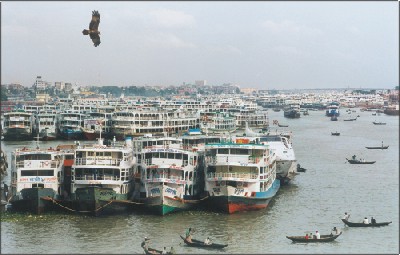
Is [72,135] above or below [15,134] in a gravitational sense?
below

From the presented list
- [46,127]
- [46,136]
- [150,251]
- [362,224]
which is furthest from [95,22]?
[46,127]

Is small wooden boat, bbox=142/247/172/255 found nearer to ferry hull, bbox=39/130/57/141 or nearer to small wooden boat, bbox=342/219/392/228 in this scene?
small wooden boat, bbox=342/219/392/228

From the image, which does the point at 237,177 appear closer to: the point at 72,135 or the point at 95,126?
the point at 95,126

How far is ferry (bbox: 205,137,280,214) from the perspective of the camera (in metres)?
21.5

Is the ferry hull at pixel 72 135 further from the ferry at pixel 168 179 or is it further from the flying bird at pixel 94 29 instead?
the flying bird at pixel 94 29

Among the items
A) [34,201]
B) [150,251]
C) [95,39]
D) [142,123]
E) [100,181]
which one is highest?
[95,39]

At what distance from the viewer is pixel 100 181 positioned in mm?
21406

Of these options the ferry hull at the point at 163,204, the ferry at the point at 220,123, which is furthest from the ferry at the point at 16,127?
the ferry hull at the point at 163,204

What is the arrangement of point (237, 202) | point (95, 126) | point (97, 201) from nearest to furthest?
1. point (97, 201)
2. point (237, 202)
3. point (95, 126)

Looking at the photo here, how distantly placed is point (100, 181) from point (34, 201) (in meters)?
2.48

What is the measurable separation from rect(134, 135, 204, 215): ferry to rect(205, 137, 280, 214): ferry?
76cm

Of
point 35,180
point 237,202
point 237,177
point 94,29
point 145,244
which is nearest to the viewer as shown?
point 94,29

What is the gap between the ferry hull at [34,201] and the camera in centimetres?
2108

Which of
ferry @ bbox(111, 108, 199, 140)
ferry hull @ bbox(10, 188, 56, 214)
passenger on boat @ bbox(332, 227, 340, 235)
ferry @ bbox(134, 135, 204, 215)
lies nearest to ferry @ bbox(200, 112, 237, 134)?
ferry @ bbox(111, 108, 199, 140)
